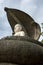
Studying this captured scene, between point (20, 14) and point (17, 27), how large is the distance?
0.70 metres

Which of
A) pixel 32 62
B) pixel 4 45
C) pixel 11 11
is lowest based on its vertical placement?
pixel 32 62

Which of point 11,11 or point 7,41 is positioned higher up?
point 11,11

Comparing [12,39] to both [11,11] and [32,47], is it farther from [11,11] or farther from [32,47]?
[11,11]

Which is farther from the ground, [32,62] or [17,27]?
[17,27]

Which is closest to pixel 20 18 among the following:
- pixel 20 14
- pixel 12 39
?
pixel 20 14

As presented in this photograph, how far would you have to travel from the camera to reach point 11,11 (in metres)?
8.62

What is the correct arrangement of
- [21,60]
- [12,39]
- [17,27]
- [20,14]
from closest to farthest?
1. [21,60]
2. [12,39]
3. [17,27]
4. [20,14]

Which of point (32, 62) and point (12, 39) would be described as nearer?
point (32, 62)

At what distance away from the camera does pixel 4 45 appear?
596 cm

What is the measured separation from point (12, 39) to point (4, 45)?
1.30 ft

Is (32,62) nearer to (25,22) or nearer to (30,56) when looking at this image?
(30,56)

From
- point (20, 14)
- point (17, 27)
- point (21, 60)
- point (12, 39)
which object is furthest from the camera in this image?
point (20, 14)

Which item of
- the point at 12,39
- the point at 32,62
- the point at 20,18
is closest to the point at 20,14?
the point at 20,18

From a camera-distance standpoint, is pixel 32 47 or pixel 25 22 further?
pixel 25 22
